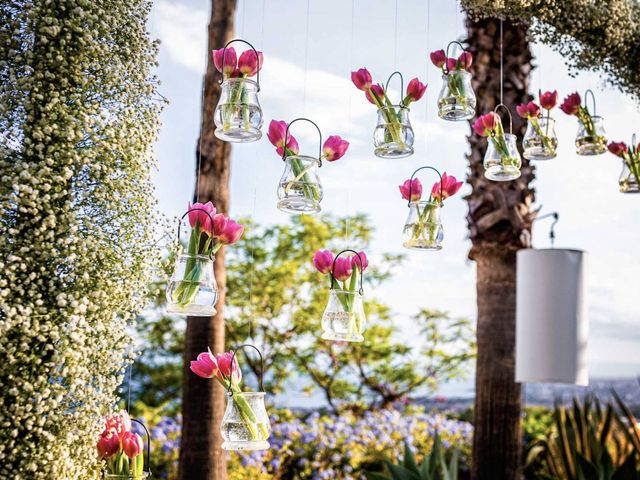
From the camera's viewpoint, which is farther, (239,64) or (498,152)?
(498,152)

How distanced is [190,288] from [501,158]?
1.31 m

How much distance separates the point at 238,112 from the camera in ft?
6.77

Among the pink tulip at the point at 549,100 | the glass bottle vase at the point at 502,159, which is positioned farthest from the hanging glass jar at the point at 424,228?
the pink tulip at the point at 549,100

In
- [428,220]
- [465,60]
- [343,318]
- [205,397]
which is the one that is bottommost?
[205,397]

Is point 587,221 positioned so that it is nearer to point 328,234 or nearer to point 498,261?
point 328,234

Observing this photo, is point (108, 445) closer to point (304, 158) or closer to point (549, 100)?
point (304, 158)

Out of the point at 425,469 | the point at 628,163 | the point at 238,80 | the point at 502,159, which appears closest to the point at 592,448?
the point at 425,469

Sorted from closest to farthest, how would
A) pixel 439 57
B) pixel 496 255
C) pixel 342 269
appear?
pixel 342 269, pixel 439 57, pixel 496 255

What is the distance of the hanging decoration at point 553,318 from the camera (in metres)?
3.08

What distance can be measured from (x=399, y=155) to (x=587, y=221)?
4819 mm

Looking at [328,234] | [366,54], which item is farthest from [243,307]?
[366,54]

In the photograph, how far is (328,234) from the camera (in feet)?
20.7

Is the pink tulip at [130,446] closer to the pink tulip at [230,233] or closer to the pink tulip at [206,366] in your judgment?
the pink tulip at [206,366]

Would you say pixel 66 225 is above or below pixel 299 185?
below
